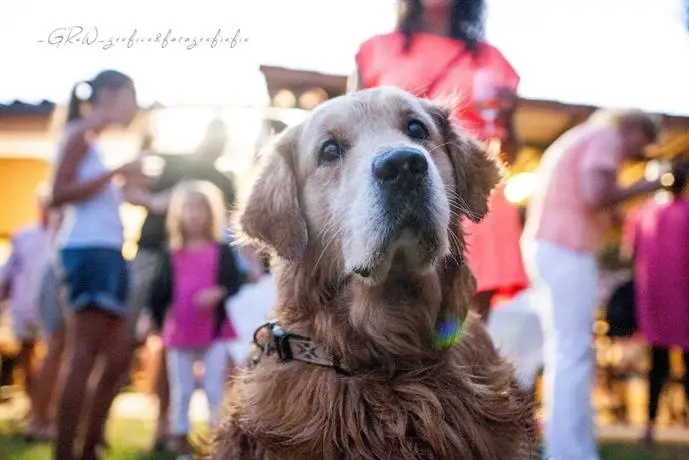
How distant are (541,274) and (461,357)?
138 centimetres

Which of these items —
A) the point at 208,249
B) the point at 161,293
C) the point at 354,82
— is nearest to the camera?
the point at 354,82

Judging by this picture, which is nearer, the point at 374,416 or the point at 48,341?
the point at 374,416

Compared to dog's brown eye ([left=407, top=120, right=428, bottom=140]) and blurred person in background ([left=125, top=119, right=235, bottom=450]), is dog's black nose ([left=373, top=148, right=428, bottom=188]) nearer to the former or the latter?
dog's brown eye ([left=407, top=120, right=428, bottom=140])

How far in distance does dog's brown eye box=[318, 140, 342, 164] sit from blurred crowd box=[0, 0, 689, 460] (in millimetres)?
358

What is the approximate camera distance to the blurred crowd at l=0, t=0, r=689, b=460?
6.91ft

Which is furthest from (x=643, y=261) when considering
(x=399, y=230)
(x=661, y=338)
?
(x=399, y=230)

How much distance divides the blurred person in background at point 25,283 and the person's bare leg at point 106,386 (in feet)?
1.88

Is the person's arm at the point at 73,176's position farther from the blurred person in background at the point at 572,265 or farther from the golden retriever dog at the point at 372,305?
the blurred person in background at the point at 572,265

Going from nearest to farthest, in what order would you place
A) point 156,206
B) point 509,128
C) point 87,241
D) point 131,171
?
point 509,128
point 87,241
point 131,171
point 156,206

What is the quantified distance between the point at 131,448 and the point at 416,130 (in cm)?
260

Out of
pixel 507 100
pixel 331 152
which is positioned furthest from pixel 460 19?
pixel 331 152

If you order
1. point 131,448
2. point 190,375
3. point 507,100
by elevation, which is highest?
point 507,100

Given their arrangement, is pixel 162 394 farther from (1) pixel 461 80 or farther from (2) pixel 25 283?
(1) pixel 461 80

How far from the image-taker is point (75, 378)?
8.40ft
